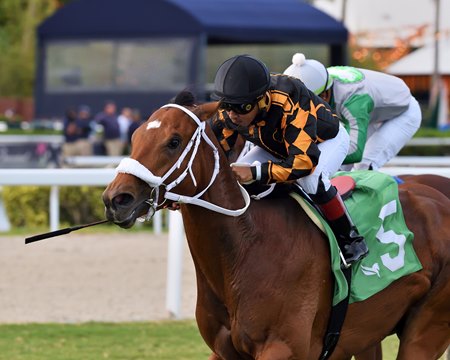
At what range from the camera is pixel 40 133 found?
25.1m

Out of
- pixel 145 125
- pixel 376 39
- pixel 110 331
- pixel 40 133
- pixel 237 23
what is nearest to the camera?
pixel 145 125

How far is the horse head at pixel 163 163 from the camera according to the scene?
13.8 ft

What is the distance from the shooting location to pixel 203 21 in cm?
2038

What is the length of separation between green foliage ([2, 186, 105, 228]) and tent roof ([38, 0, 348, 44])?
23.1 feet

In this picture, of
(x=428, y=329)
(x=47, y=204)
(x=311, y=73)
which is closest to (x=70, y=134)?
(x=47, y=204)

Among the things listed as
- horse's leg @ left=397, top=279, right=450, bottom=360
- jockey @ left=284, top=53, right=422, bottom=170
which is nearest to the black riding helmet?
jockey @ left=284, top=53, right=422, bottom=170

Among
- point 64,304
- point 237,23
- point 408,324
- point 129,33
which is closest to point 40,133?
point 129,33

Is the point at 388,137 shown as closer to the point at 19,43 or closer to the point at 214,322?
the point at 214,322

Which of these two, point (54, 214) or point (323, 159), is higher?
point (323, 159)

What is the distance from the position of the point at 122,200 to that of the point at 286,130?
2.91 feet

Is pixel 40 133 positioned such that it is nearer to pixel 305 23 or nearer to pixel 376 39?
pixel 305 23

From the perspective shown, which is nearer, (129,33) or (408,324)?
(408,324)

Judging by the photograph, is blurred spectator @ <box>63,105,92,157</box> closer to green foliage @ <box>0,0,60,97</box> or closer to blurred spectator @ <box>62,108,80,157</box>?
blurred spectator @ <box>62,108,80,157</box>

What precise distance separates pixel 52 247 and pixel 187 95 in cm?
728
